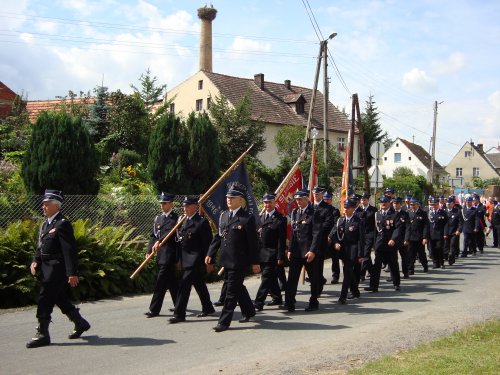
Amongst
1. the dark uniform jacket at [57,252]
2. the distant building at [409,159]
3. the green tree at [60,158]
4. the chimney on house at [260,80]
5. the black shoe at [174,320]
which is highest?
the chimney on house at [260,80]

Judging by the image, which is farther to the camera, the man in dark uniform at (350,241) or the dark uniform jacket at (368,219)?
the dark uniform jacket at (368,219)

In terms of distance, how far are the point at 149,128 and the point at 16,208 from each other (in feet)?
55.2

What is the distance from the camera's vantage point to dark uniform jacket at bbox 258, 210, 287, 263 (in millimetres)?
9820

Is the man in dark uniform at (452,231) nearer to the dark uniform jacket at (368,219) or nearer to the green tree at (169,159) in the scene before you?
the dark uniform jacket at (368,219)

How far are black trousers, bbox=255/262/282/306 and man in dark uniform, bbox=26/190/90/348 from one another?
2.99 metres

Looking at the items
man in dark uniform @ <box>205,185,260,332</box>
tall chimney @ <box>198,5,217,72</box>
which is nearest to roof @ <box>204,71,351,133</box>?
tall chimney @ <box>198,5,217,72</box>

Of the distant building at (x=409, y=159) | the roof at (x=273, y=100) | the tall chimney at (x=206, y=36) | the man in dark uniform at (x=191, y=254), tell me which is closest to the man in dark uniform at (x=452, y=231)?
the man in dark uniform at (x=191, y=254)

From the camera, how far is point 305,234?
951 cm

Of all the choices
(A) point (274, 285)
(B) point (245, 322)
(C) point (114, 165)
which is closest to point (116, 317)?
(B) point (245, 322)

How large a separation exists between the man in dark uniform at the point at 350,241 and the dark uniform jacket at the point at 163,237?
316 centimetres

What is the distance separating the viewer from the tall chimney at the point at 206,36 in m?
53.8

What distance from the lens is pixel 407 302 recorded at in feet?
33.7

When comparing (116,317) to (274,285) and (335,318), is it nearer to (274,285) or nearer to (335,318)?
(274,285)

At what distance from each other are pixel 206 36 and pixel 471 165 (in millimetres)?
55249
